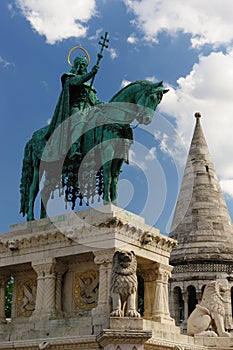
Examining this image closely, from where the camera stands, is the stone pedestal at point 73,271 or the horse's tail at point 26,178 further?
the horse's tail at point 26,178

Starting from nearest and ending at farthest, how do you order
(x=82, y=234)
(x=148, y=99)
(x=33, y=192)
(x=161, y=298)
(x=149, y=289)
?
(x=82, y=234) → (x=148, y=99) → (x=161, y=298) → (x=149, y=289) → (x=33, y=192)

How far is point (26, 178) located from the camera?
20844 mm

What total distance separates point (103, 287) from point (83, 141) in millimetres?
4476

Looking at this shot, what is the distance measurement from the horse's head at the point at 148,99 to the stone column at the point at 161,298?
4310mm

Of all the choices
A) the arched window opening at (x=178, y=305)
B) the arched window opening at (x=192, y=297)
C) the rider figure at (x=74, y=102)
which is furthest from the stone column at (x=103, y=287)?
the arched window opening at (x=192, y=297)

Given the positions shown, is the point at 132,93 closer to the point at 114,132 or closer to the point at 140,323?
the point at 114,132

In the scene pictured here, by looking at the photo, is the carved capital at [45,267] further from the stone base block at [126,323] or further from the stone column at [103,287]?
the stone base block at [126,323]

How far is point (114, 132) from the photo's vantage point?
18.7m

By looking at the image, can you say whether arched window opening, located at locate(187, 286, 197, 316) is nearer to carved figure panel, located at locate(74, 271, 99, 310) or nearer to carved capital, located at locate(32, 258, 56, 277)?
carved figure panel, located at locate(74, 271, 99, 310)

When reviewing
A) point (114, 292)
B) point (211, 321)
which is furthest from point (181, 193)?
point (114, 292)

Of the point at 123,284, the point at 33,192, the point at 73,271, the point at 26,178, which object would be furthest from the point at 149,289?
the point at 26,178

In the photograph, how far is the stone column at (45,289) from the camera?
18109 mm

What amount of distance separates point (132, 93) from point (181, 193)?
16.4m

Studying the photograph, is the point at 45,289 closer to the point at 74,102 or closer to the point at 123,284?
the point at 123,284
